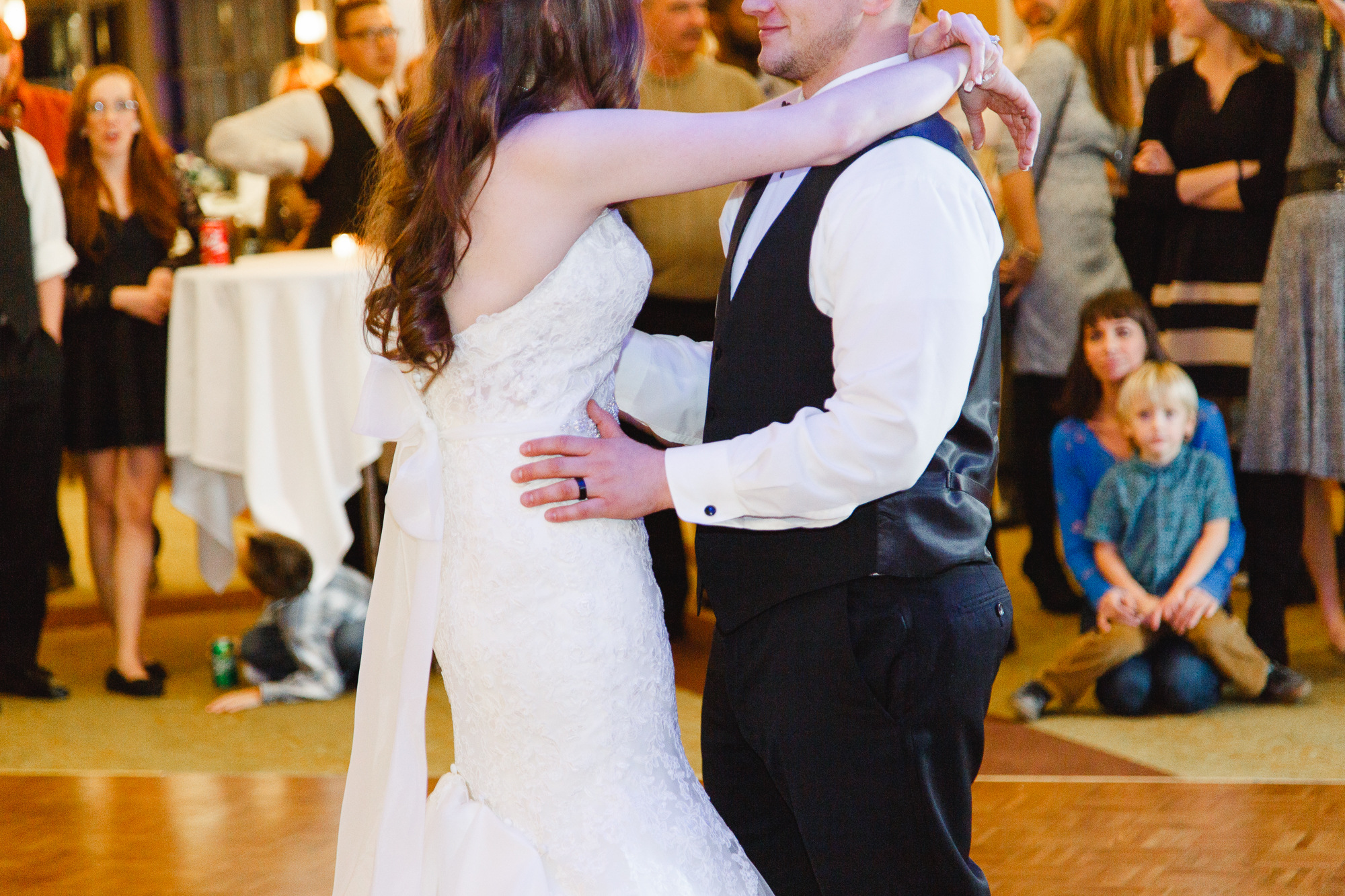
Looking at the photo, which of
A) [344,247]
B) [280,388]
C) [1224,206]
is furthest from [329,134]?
[1224,206]

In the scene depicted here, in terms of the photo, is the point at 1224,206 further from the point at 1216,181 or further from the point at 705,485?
the point at 705,485

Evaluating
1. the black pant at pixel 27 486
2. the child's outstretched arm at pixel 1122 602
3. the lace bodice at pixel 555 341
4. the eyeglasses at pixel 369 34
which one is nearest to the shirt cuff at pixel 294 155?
the eyeglasses at pixel 369 34

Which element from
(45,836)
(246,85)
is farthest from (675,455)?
(246,85)

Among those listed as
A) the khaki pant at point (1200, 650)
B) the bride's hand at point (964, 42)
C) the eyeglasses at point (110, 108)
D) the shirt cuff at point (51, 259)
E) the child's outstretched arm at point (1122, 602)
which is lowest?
the khaki pant at point (1200, 650)

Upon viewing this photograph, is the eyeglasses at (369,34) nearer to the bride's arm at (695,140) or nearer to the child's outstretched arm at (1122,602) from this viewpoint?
the child's outstretched arm at (1122,602)

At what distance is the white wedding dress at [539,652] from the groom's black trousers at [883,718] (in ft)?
0.50

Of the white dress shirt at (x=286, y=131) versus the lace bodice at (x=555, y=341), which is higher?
the white dress shirt at (x=286, y=131)

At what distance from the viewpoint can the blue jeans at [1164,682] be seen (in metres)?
3.50

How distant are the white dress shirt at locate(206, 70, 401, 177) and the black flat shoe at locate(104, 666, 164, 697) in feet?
5.32

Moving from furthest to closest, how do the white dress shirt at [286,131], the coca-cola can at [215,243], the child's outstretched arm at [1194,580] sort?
the white dress shirt at [286,131]
the coca-cola can at [215,243]
the child's outstretched arm at [1194,580]

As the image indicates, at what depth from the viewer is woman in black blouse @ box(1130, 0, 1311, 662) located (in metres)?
3.77

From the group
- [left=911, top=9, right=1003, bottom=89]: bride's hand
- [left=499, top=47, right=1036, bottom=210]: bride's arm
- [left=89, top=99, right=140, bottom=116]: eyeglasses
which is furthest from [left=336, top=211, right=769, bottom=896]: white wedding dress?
[left=89, top=99, right=140, bottom=116]: eyeglasses

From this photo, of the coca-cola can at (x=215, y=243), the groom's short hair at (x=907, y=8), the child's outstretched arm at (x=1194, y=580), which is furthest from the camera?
the coca-cola can at (x=215, y=243)

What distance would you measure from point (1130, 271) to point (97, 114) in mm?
3278
